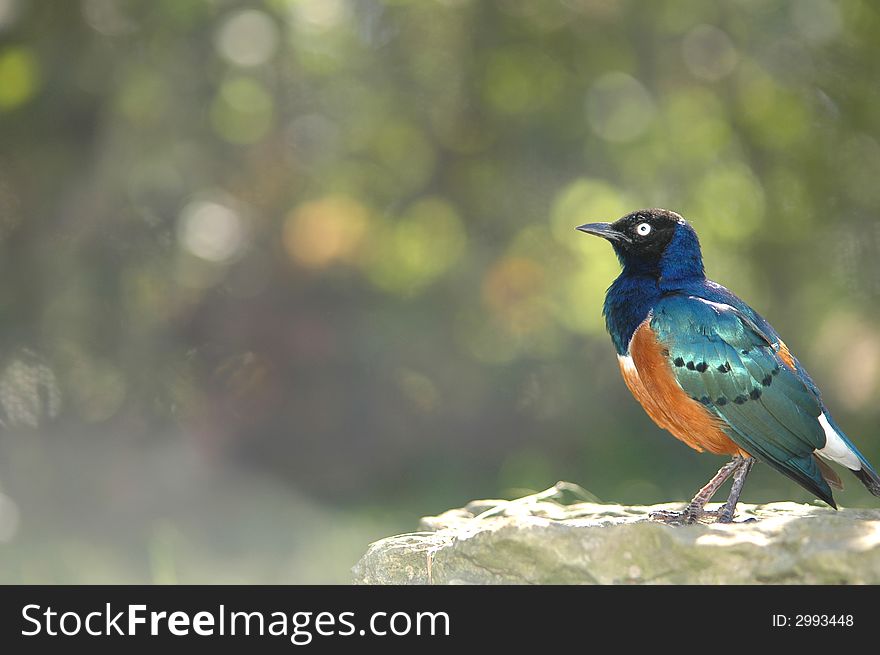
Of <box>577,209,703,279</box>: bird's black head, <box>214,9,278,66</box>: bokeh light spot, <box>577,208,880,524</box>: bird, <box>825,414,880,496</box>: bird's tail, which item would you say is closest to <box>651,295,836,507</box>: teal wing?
<box>577,208,880,524</box>: bird

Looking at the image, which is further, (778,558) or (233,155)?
(233,155)

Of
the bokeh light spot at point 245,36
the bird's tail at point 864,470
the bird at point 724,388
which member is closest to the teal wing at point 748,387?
the bird at point 724,388

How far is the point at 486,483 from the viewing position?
828 cm

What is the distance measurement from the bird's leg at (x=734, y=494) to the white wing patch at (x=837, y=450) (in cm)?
28

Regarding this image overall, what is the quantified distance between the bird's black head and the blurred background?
131 inches

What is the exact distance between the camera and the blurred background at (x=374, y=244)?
7797 mm

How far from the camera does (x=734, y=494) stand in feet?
12.6

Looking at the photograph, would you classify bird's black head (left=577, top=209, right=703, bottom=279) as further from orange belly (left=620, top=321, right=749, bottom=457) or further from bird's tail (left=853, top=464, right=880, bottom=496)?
bird's tail (left=853, top=464, right=880, bottom=496)

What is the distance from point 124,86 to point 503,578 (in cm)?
566

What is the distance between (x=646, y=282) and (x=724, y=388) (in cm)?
61

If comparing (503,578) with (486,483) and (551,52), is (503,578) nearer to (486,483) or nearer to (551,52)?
(486,483)

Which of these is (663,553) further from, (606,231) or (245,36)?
(245,36)

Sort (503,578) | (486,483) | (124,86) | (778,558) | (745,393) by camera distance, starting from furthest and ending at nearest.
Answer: (486,483) < (124,86) < (745,393) < (503,578) < (778,558)

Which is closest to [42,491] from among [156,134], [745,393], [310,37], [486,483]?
[156,134]
